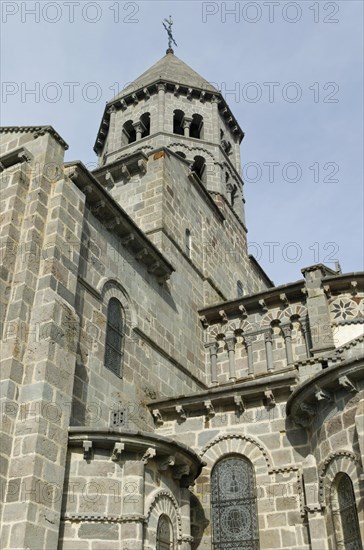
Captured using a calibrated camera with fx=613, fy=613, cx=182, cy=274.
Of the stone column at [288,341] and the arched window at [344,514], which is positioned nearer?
the arched window at [344,514]

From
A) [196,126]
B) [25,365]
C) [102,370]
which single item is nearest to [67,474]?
[25,365]

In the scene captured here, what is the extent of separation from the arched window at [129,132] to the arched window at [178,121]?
197cm

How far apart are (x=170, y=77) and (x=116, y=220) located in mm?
17141

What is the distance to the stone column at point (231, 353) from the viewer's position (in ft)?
58.0

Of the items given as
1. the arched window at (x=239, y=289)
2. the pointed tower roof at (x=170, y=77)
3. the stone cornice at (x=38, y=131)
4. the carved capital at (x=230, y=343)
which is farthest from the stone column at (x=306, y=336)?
the pointed tower roof at (x=170, y=77)

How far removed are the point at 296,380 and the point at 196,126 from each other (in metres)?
19.1

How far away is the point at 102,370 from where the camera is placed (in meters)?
13.1

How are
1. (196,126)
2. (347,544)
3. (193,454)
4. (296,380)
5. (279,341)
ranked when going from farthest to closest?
1. (196,126)
2. (279,341)
3. (296,380)
4. (193,454)
5. (347,544)

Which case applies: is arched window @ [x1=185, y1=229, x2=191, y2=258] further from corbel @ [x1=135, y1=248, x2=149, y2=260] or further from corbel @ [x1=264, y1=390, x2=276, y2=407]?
corbel @ [x1=264, y1=390, x2=276, y2=407]

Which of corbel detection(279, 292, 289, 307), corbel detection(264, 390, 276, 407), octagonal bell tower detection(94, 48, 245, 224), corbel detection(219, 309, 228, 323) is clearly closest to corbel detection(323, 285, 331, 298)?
corbel detection(279, 292, 289, 307)

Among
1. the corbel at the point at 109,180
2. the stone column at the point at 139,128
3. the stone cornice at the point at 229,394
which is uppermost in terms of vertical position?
the stone column at the point at 139,128

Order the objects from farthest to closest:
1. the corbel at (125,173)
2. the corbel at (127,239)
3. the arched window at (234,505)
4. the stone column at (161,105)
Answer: the stone column at (161,105), the corbel at (125,173), the corbel at (127,239), the arched window at (234,505)

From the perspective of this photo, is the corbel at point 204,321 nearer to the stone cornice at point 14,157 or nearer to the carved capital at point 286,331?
the carved capital at point 286,331

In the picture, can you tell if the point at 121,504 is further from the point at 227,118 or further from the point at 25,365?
the point at 227,118
